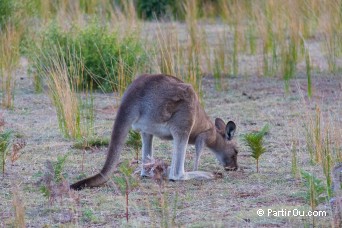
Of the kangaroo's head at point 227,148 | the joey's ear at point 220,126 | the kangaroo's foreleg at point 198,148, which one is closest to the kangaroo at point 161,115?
the kangaroo's foreleg at point 198,148

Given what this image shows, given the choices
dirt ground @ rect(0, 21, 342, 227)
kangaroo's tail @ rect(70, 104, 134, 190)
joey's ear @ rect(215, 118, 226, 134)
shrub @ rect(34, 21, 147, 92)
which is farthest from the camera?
shrub @ rect(34, 21, 147, 92)

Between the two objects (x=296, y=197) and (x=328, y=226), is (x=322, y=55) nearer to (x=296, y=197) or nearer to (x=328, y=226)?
(x=296, y=197)

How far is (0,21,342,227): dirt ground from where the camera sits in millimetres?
5215

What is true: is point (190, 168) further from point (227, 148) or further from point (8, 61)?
point (8, 61)

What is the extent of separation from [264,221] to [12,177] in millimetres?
2166

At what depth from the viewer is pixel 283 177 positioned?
645 centimetres

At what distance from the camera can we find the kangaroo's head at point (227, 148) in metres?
6.91

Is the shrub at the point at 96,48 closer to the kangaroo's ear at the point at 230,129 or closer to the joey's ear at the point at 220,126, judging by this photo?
the joey's ear at the point at 220,126

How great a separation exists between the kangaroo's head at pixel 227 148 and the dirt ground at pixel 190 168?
0.36ft

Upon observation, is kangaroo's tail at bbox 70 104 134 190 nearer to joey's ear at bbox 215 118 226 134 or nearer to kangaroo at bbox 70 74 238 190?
kangaroo at bbox 70 74 238 190

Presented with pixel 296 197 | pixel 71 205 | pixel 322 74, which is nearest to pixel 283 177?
pixel 296 197

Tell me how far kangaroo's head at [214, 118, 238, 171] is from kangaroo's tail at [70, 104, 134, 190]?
3.82 feet

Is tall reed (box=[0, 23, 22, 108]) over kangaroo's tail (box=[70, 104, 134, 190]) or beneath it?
over

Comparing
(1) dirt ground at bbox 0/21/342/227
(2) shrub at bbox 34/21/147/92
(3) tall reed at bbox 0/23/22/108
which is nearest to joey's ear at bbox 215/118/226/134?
(1) dirt ground at bbox 0/21/342/227
